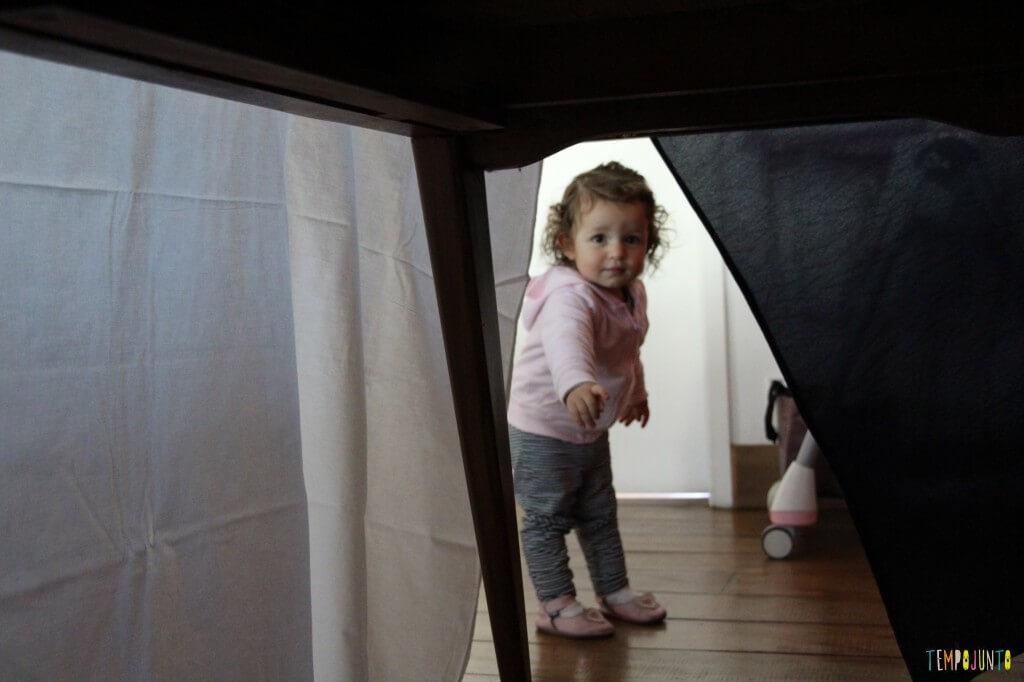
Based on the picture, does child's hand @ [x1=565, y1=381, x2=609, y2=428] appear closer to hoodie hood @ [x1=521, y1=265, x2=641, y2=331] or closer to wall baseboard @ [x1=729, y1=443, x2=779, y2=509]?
hoodie hood @ [x1=521, y1=265, x2=641, y2=331]

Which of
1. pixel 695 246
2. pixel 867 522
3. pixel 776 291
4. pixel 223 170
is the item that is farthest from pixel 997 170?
pixel 695 246

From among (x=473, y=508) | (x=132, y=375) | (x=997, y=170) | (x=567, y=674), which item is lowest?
(x=567, y=674)

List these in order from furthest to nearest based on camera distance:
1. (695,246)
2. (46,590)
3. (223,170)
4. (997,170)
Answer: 1. (695,246)
2. (997,170)
3. (223,170)
4. (46,590)

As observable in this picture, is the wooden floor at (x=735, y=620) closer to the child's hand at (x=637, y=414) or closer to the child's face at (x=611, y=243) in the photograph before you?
the child's hand at (x=637, y=414)

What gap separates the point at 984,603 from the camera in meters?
0.88

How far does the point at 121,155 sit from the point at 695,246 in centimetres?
162

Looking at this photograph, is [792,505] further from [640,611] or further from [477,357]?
[477,357]

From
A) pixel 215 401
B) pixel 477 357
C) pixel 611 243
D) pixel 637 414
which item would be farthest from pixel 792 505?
pixel 215 401

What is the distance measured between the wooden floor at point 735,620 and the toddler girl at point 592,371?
0.25 feet

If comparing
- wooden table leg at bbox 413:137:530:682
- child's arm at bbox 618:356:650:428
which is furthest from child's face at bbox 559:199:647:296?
wooden table leg at bbox 413:137:530:682

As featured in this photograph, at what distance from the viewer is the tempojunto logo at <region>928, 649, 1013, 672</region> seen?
86cm

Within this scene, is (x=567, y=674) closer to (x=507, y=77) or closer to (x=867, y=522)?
(x=867, y=522)

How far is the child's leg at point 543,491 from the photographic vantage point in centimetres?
141

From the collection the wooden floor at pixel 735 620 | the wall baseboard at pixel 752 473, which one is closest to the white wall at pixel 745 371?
the wall baseboard at pixel 752 473
